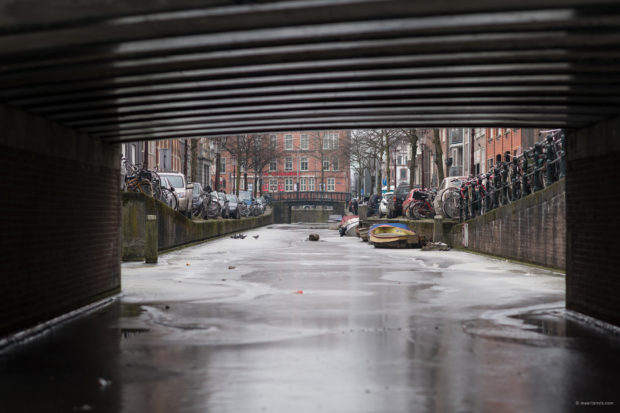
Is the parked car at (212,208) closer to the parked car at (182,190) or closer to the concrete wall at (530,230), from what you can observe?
the parked car at (182,190)

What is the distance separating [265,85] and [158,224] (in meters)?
16.2

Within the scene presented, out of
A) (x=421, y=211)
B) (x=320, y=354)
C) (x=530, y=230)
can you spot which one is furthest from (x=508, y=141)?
(x=320, y=354)

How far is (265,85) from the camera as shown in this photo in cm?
858

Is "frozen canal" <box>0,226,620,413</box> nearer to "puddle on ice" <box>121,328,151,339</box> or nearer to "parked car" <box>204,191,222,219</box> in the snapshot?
"puddle on ice" <box>121,328,151,339</box>

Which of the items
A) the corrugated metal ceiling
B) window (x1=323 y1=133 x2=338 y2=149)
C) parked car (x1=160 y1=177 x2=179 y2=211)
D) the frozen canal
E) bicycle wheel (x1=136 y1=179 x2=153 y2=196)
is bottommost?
the frozen canal

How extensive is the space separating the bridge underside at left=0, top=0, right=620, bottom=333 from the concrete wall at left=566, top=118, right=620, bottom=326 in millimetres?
38

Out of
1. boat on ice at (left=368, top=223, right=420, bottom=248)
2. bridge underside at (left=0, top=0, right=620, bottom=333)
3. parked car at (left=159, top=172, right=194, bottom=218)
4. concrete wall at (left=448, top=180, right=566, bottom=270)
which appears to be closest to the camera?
bridge underside at (left=0, top=0, right=620, bottom=333)

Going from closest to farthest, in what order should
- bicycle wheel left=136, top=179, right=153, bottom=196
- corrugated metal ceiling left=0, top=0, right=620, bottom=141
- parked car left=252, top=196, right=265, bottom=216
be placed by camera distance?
1. corrugated metal ceiling left=0, top=0, right=620, bottom=141
2. bicycle wheel left=136, top=179, right=153, bottom=196
3. parked car left=252, top=196, right=265, bottom=216

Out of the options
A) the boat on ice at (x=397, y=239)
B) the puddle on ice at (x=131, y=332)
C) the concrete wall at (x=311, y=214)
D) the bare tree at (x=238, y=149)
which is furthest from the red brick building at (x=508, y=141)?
the concrete wall at (x=311, y=214)

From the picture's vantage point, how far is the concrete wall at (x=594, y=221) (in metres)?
9.34

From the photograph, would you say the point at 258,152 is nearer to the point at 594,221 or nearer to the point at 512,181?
the point at 512,181

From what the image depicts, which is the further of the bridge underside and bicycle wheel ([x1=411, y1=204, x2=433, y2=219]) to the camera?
bicycle wheel ([x1=411, y1=204, x2=433, y2=219])

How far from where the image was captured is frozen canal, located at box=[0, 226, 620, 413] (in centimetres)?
589

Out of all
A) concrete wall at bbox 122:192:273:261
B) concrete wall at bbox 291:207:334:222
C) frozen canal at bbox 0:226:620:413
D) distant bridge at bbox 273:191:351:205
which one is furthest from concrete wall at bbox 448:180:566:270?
concrete wall at bbox 291:207:334:222
